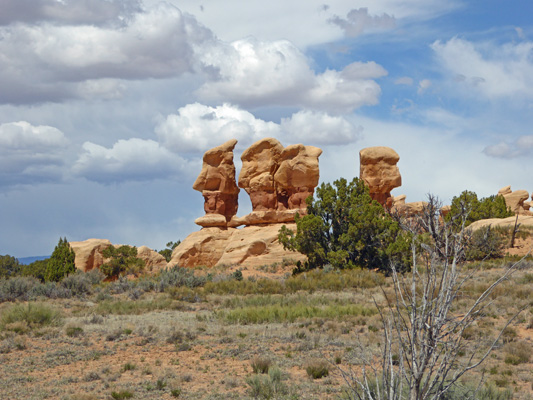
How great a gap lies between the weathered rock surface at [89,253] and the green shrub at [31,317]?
2328 cm

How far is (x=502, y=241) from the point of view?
1258 inches

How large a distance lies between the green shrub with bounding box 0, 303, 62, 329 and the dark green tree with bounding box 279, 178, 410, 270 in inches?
554

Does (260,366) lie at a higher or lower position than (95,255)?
lower

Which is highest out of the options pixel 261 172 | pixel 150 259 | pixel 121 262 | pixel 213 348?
pixel 261 172

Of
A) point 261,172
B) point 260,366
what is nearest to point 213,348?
point 260,366

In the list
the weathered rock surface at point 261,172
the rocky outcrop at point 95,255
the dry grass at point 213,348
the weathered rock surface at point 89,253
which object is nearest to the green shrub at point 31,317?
the dry grass at point 213,348

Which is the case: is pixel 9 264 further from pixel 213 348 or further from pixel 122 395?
pixel 122 395

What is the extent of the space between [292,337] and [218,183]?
31071 mm

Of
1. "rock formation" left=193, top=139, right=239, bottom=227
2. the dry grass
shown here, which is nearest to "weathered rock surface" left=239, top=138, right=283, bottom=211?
"rock formation" left=193, top=139, right=239, bottom=227

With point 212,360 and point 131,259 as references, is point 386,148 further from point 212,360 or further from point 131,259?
point 212,360

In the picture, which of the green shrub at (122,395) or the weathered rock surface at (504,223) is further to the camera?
the weathered rock surface at (504,223)

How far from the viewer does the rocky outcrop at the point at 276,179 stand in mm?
40406

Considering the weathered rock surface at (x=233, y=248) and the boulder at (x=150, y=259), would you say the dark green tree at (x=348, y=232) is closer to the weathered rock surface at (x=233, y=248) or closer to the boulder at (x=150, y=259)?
the weathered rock surface at (x=233, y=248)

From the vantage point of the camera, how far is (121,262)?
130 ft
